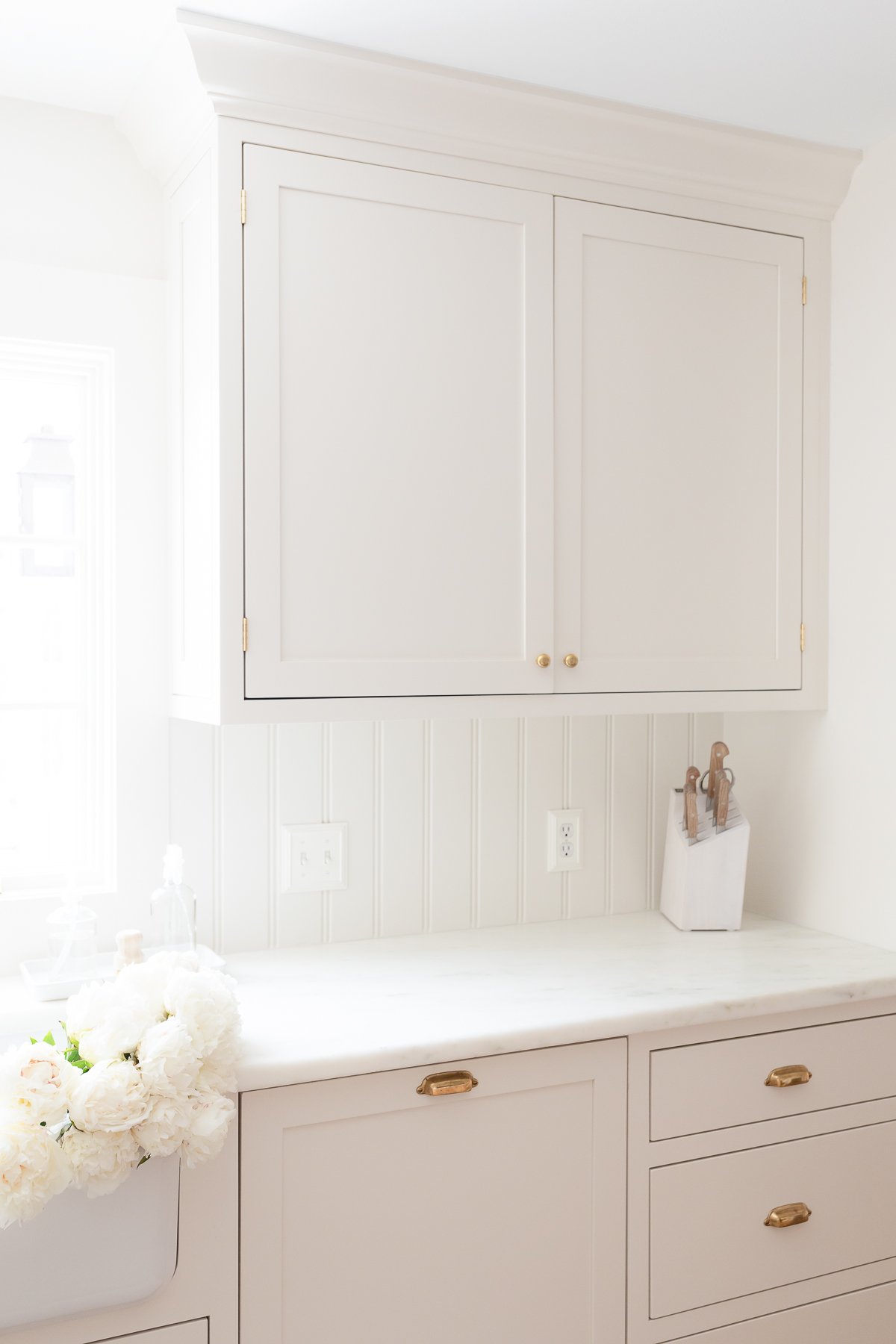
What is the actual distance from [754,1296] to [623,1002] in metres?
0.53

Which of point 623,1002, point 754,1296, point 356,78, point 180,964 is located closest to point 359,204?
point 356,78

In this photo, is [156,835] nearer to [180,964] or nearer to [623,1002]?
[180,964]

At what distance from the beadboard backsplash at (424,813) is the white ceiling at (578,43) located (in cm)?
107

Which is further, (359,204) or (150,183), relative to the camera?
(150,183)

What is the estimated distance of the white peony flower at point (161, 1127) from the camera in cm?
125

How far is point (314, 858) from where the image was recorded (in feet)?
6.68

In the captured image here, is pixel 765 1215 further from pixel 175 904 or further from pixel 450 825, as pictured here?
pixel 175 904

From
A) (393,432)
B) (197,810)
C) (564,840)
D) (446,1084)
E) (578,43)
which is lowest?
(446,1084)

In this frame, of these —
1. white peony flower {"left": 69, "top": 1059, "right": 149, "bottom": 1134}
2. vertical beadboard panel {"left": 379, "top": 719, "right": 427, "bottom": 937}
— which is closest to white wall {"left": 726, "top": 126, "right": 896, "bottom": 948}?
vertical beadboard panel {"left": 379, "top": 719, "right": 427, "bottom": 937}

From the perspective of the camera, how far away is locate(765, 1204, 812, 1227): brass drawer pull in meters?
1.77

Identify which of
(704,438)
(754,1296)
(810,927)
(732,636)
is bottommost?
(754,1296)

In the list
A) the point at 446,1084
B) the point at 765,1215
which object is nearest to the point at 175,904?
the point at 446,1084

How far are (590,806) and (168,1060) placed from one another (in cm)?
119

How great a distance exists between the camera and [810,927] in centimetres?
220
